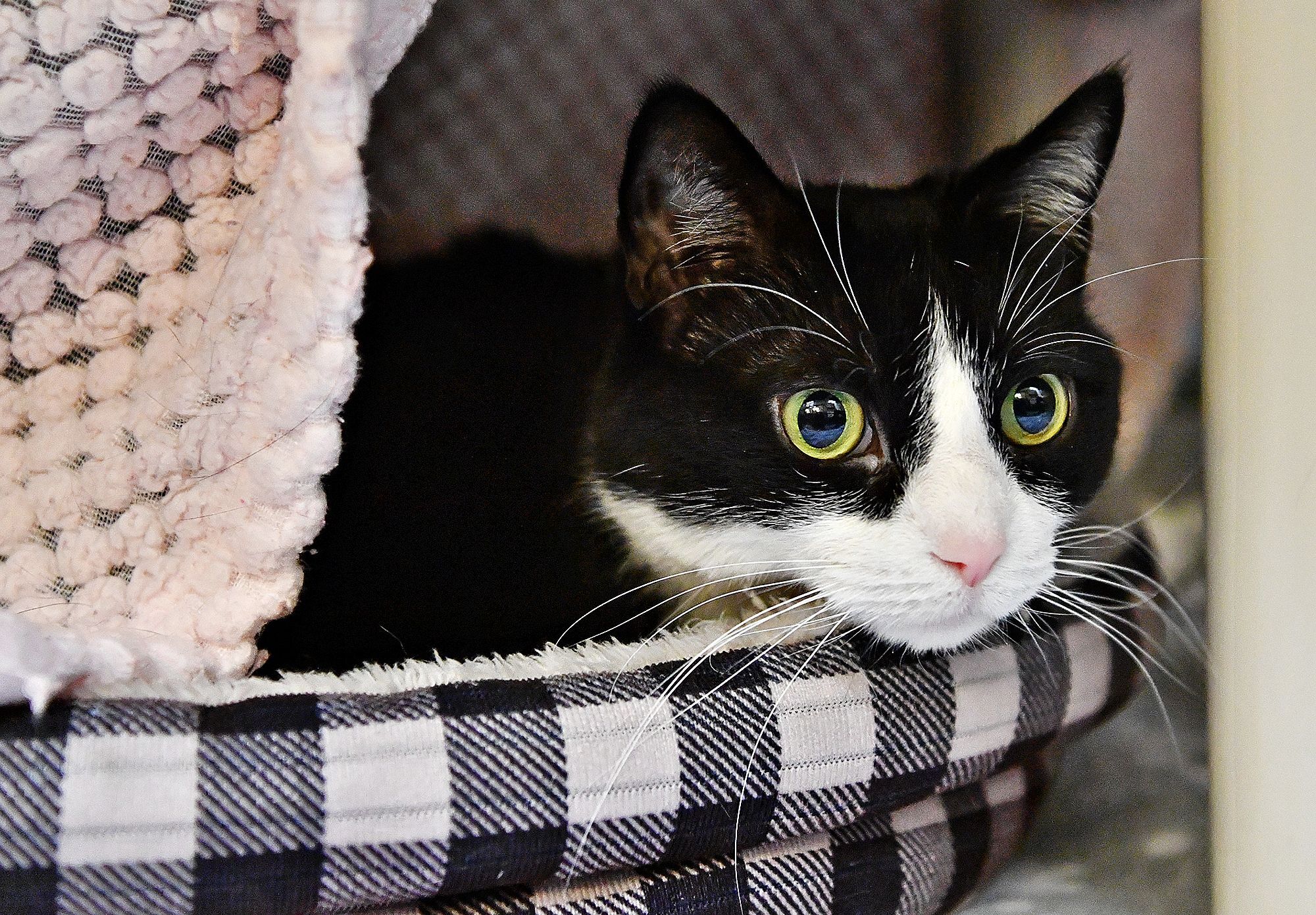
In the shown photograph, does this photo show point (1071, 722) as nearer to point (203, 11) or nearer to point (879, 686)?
point (879, 686)

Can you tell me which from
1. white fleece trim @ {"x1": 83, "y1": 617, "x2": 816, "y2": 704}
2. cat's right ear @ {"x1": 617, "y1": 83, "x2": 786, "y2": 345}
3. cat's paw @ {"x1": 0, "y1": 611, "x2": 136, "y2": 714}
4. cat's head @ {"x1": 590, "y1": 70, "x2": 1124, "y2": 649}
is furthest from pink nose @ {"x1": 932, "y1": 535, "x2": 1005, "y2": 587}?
cat's paw @ {"x1": 0, "y1": 611, "x2": 136, "y2": 714}

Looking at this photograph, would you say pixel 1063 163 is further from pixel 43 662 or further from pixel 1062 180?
pixel 43 662

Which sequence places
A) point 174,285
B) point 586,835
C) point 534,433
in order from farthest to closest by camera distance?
point 534,433 < point 174,285 < point 586,835

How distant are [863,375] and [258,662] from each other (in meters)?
0.41

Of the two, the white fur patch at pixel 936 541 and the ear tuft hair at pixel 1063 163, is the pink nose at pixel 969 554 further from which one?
the ear tuft hair at pixel 1063 163

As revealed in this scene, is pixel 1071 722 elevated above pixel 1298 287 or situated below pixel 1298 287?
below

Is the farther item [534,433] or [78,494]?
[534,433]

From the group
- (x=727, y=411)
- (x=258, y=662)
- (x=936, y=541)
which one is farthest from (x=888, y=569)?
(x=258, y=662)

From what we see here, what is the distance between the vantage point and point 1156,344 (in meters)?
0.78

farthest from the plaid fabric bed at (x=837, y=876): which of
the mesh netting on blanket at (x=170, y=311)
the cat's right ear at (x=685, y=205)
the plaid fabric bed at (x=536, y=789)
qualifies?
the cat's right ear at (x=685, y=205)

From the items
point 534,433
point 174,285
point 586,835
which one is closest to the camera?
point 586,835

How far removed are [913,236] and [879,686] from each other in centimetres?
30

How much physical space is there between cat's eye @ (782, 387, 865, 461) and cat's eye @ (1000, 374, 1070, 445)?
0.10 m

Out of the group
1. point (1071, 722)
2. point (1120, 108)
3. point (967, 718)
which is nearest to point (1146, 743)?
point (1071, 722)
